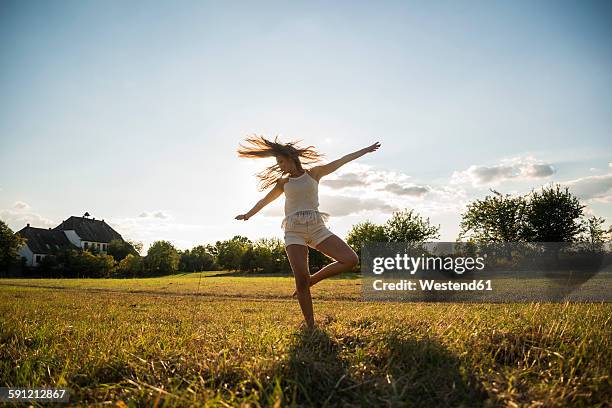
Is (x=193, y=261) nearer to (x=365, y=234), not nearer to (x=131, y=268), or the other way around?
(x=131, y=268)

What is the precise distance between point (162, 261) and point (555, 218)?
172ft

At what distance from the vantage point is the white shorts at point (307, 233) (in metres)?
5.38

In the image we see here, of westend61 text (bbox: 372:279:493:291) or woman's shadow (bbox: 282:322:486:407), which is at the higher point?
woman's shadow (bbox: 282:322:486:407)

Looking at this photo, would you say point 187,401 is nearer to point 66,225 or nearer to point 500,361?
point 500,361

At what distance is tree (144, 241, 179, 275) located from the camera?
54375 millimetres

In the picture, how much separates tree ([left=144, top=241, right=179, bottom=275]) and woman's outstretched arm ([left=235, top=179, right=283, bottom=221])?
51868 mm

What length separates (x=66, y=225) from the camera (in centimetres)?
8125

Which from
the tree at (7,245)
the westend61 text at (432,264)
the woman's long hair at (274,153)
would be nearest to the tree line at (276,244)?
the tree at (7,245)

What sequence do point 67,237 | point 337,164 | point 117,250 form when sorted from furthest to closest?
point 67,237 < point 117,250 < point 337,164

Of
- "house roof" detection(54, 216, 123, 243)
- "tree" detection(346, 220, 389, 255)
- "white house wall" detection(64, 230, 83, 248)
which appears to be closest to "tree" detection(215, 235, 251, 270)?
"tree" detection(346, 220, 389, 255)

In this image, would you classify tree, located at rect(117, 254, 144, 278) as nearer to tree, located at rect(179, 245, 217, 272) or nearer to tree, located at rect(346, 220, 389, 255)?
tree, located at rect(179, 245, 217, 272)

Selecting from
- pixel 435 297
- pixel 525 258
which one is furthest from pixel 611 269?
pixel 435 297

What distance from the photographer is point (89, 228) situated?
83062 millimetres

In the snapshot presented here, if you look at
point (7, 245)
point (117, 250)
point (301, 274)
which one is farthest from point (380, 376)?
point (117, 250)
